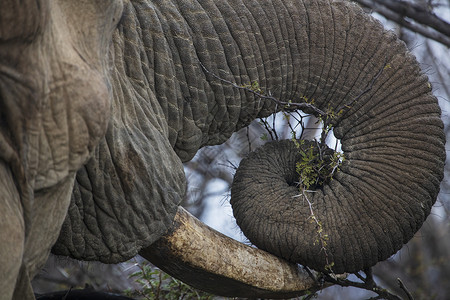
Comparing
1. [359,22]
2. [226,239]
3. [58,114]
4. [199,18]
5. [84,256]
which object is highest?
[359,22]

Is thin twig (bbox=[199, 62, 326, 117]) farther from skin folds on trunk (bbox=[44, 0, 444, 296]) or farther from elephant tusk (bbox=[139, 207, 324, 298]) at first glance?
elephant tusk (bbox=[139, 207, 324, 298])

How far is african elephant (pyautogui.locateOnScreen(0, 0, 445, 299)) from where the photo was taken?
2.05m

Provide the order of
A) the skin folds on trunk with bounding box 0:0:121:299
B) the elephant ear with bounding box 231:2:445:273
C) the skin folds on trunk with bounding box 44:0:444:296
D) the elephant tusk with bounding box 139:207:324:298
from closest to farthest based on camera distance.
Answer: the skin folds on trunk with bounding box 0:0:121:299, the skin folds on trunk with bounding box 44:0:444:296, the elephant tusk with bounding box 139:207:324:298, the elephant ear with bounding box 231:2:445:273

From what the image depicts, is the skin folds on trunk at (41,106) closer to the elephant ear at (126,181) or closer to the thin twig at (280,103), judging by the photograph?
the elephant ear at (126,181)

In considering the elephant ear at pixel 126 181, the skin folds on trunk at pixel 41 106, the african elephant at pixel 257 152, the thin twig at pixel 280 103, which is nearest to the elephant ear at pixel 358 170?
the african elephant at pixel 257 152

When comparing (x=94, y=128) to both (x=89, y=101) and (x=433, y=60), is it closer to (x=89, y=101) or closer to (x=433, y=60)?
(x=89, y=101)

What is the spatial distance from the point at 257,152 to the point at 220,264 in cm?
51

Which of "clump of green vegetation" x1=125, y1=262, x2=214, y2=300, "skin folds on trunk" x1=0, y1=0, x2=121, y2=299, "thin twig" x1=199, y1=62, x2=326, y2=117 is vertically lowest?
"clump of green vegetation" x1=125, y1=262, x2=214, y2=300

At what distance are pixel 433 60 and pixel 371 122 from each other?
3.13 meters

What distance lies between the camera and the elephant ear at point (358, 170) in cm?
244

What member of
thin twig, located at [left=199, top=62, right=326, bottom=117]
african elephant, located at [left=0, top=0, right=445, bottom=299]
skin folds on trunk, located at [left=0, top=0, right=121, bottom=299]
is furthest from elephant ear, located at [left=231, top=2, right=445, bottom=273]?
skin folds on trunk, located at [left=0, top=0, right=121, bottom=299]

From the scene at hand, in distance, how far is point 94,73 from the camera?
4.86ft

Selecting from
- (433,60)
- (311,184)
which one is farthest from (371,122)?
(433,60)

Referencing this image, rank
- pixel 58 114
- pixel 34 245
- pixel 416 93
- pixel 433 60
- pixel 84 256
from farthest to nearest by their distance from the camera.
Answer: pixel 433 60
pixel 416 93
pixel 84 256
pixel 34 245
pixel 58 114
